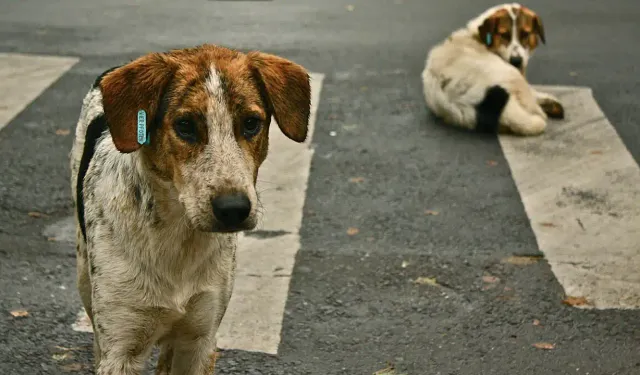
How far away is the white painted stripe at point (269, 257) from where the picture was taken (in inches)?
246

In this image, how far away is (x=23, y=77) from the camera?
1070 centimetres

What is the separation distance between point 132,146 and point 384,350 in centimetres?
240

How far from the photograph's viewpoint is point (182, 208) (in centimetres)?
450

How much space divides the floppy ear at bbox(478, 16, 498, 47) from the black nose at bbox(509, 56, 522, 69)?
10.2 inches

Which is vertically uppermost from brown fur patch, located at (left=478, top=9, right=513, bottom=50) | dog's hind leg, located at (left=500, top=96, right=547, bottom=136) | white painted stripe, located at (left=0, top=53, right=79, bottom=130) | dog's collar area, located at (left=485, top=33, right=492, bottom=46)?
brown fur patch, located at (left=478, top=9, right=513, bottom=50)

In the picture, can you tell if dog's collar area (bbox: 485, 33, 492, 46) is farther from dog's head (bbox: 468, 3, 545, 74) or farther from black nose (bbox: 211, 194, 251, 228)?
black nose (bbox: 211, 194, 251, 228)

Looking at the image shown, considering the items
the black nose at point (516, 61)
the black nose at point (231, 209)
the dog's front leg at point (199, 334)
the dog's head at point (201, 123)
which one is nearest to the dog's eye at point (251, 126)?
the dog's head at point (201, 123)

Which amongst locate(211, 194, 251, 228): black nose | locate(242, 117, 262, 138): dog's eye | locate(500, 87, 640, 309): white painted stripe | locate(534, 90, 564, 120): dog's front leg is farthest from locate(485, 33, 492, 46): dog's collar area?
locate(211, 194, 251, 228): black nose

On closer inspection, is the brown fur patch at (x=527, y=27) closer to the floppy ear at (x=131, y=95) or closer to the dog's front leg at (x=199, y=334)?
the dog's front leg at (x=199, y=334)

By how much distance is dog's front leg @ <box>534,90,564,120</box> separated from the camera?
1024cm

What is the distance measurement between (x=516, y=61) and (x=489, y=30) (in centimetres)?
39

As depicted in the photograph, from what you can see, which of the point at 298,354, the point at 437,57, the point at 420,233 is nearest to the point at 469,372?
the point at 298,354

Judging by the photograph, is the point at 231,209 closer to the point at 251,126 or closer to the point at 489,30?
the point at 251,126

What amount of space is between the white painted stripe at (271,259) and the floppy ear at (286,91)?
1.45 metres
